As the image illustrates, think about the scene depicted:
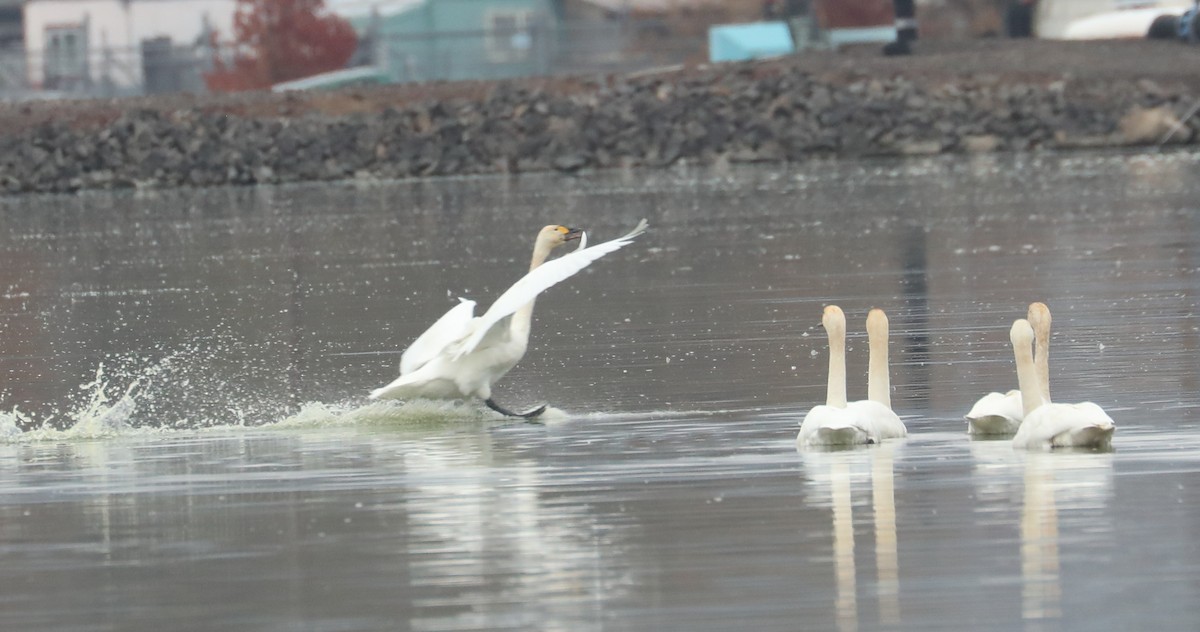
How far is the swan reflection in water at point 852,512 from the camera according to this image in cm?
714

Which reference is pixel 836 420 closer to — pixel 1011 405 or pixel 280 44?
pixel 1011 405

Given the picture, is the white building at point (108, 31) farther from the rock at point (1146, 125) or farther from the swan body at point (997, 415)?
the swan body at point (997, 415)

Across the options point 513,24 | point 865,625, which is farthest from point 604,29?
point 865,625

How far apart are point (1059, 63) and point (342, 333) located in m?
31.5

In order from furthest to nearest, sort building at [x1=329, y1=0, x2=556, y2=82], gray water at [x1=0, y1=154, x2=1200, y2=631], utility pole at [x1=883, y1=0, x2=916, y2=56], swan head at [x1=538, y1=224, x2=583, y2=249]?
building at [x1=329, y1=0, x2=556, y2=82]
utility pole at [x1=883, y1=0, x2=916, y2=56]
swan head at [x1=538, y1=224, x2=583, y2=249]
gray water at [x1=0, y1=154, x2=1200, y2=631]

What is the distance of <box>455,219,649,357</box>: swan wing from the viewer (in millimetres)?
11070

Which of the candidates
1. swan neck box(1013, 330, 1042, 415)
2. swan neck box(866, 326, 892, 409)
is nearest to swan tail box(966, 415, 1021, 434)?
swan neck box(1013, 330, 1042, 415)

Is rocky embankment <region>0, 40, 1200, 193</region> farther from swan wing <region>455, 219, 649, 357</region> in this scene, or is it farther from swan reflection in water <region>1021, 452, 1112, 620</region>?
swan reflection in water <region>1021, 452, 1112, 620</region>

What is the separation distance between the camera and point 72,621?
734 centimetres

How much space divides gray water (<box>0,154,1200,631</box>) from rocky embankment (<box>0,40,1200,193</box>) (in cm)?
1890

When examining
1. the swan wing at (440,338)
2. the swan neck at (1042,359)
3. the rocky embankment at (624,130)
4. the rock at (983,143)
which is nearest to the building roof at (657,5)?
the rocky embankment at (624,130)

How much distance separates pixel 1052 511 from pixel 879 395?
6.20 ft

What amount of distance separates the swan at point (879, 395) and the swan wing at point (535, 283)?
4.60 ft

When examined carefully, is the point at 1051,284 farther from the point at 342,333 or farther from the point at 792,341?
the point at 342,333
